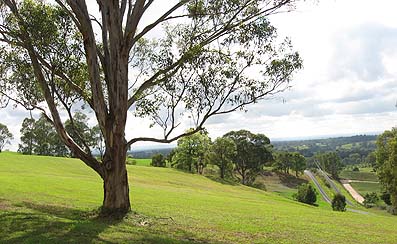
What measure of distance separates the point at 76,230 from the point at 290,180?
110 metres

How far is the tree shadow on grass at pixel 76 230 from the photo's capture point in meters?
11.5

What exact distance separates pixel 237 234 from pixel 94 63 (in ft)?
27.7

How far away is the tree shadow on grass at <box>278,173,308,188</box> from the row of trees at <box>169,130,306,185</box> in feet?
17.9

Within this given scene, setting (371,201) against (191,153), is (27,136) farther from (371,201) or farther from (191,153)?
(371,201)

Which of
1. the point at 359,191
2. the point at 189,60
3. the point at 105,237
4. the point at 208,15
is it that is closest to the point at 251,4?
the point at 208,15

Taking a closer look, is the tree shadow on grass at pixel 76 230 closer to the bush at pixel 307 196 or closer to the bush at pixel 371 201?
the bush at pixel 307 196

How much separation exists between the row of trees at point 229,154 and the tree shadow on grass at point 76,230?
45.8m

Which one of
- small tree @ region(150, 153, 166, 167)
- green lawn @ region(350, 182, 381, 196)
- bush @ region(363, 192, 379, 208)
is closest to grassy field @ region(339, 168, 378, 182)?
green lawn @ region(350, 182, 381, 196)

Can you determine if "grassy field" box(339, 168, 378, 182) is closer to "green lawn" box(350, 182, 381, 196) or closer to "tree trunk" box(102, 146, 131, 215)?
"green lawn" box(350, 182, 381, 196)

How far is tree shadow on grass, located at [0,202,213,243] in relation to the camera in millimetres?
11477

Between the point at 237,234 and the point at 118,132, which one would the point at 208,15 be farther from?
the point at 237,234

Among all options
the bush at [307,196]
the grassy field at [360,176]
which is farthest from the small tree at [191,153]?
the grassy field at [360,176]

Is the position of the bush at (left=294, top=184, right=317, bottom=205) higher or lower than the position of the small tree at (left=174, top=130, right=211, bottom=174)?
lower

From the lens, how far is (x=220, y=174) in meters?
80.7
